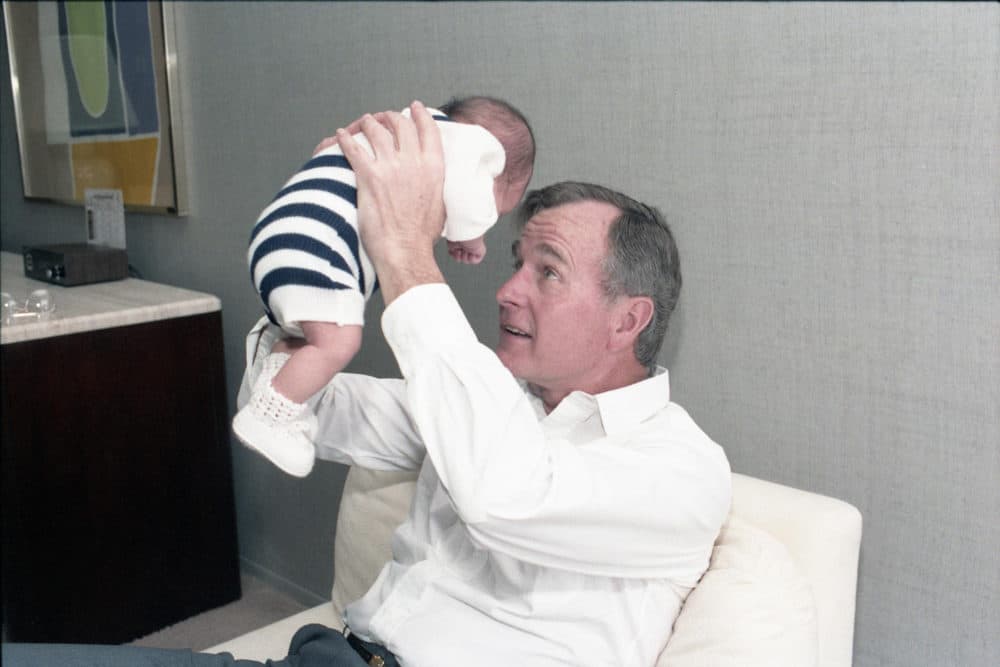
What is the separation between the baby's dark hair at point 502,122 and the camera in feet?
3.98

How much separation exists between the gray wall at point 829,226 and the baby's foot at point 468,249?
0.41 m

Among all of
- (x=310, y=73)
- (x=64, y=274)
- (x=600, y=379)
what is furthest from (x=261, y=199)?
(x=600, y=379)

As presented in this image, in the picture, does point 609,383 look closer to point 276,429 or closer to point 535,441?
point 535,441

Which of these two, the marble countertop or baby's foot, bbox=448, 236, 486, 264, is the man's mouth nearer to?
baby's foot, bbox=448, 236, 486, 264

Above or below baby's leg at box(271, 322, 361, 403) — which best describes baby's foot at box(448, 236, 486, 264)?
above

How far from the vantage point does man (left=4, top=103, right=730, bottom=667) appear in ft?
3.10

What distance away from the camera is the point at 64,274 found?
2.33 meters

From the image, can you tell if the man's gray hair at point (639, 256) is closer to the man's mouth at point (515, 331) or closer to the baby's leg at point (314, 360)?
the man's mouth at point (515, 331)

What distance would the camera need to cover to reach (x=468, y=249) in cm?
117

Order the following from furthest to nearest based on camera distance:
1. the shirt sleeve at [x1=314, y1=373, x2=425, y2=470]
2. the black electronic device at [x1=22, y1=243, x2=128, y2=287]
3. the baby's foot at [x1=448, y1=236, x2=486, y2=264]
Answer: the black electronic device at [x1=22, y1=243, x2=128, y2=287] < the shirt sleeve at [x1=314, y1=373, x2=425, y2=470] < the baby's foot at [x1=448, y1=236, x2=486, y2=264]

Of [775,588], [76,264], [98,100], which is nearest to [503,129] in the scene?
[775,588]

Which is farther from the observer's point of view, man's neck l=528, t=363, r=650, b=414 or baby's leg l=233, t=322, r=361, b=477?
man's neck l=528, t=363, r=650, b=414

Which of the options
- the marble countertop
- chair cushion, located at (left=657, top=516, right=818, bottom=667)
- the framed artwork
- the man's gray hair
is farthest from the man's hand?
the framed artwork

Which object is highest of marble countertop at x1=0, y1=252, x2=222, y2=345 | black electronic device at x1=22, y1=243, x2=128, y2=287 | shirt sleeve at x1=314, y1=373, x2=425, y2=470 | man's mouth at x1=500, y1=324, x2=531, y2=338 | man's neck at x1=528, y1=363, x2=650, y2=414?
man's mouth at x1=500, y1=324, x2=531, y2=338
